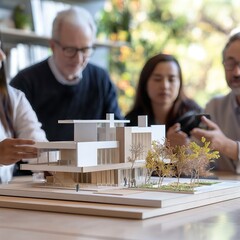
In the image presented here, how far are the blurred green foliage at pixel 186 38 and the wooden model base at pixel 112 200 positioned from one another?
143 inches

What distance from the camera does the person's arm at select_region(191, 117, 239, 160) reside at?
241 cm

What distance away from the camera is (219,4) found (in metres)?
5.43

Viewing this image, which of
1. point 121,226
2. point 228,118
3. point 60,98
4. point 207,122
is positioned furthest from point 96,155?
point 60,98

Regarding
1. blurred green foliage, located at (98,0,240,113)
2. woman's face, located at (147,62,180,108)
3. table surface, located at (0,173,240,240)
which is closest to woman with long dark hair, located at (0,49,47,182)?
woman's face, located at (147,62,180,108)

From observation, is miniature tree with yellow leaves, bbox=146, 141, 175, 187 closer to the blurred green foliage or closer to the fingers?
the fingers

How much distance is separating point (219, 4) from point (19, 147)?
12.9 ft

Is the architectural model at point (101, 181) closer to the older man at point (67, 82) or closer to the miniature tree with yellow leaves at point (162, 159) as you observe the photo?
the miniature tree with yellow leaves at point (162, 159)

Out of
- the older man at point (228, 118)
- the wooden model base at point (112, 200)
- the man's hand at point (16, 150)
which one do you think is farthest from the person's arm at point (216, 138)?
the man's hand at point (16, 150)

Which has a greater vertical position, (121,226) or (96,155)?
(96,155)

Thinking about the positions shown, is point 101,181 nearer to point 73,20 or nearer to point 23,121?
point 23,121

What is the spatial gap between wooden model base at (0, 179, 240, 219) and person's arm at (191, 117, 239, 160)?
599mm

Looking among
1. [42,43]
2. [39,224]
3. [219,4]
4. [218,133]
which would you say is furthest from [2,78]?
[219,4]

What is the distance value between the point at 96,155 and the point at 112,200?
8.5 inches

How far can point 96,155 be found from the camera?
1.75 m
